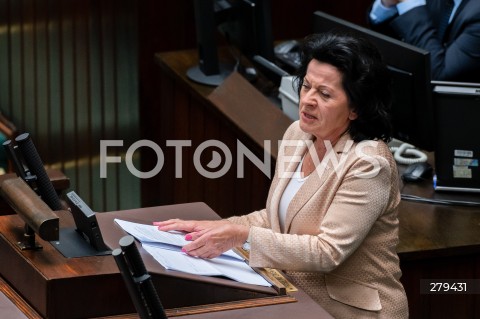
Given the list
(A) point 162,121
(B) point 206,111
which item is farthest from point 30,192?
(A) point 162,121

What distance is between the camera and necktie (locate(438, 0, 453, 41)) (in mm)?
4164

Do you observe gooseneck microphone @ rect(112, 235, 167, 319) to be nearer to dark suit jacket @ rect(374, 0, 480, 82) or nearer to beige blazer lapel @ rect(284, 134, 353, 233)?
beige blazer lapel @ rect(284, 134, 353, 233)

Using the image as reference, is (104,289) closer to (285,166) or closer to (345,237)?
(345,237)

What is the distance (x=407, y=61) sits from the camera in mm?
3402

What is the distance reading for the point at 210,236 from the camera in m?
2.34

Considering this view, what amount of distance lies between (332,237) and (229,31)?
242 cm

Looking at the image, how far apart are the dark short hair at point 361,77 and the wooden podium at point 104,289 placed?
1.55 feet

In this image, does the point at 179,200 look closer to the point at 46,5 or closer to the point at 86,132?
the point at 86,132

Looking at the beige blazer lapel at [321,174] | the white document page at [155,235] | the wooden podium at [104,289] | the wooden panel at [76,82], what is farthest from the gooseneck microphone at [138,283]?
the wooden panel at [76,82]

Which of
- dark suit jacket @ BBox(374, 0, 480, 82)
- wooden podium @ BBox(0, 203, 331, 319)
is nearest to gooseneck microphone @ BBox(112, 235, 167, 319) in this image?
wooden podium @ BBox(0, 203, 331, 319)

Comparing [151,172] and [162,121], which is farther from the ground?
[162,121]

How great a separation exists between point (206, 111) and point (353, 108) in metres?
1.86

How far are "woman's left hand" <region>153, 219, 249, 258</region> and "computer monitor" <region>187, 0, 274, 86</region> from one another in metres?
2.01

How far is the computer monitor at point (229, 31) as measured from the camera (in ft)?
14.2
